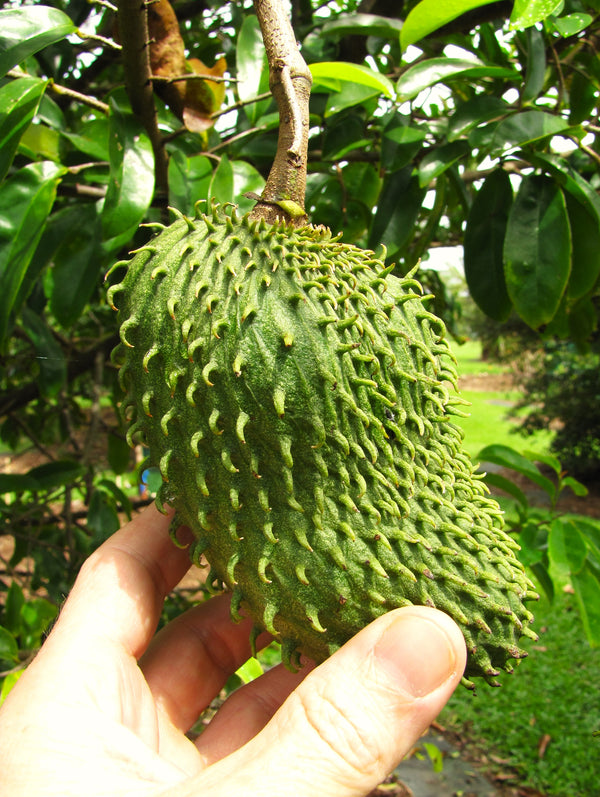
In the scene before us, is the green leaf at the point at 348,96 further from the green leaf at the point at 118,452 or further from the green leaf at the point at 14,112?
the green leaf at the point at 118,452

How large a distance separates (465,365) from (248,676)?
2133cm

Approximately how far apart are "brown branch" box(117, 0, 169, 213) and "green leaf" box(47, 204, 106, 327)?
0.89 feet

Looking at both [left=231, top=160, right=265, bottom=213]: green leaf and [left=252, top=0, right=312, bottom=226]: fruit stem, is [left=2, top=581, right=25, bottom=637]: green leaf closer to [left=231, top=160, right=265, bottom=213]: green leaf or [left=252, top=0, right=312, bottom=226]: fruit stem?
[left=231, top=160, right=265, bottom=213]: green leaf

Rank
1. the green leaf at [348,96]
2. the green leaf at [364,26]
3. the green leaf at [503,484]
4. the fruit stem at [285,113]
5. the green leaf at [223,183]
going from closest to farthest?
the fruit stem at [285,113], the green leaf at [223,183], the green leaf at [348,96], the green leaf at [364,26], the green leaf at [503,484]

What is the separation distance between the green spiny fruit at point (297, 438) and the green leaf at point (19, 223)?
0.99 feet

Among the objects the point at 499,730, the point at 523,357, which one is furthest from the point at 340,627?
the point at 523,357

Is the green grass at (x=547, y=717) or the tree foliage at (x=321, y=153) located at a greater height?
the tree foliage at (x=321, y=153)

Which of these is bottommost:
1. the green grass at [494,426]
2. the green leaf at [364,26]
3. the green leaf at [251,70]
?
the green grass at [494,426]

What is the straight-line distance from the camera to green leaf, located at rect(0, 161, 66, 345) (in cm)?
138

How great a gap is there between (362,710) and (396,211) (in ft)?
4.25

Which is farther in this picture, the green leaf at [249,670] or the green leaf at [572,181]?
the green leaf at [249,670]

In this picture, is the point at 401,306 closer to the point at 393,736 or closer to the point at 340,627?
the point at 340,627

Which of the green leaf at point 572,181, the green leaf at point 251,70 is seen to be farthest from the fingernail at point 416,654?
the green leaf at point 251,70

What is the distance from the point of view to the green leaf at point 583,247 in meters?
1.71
